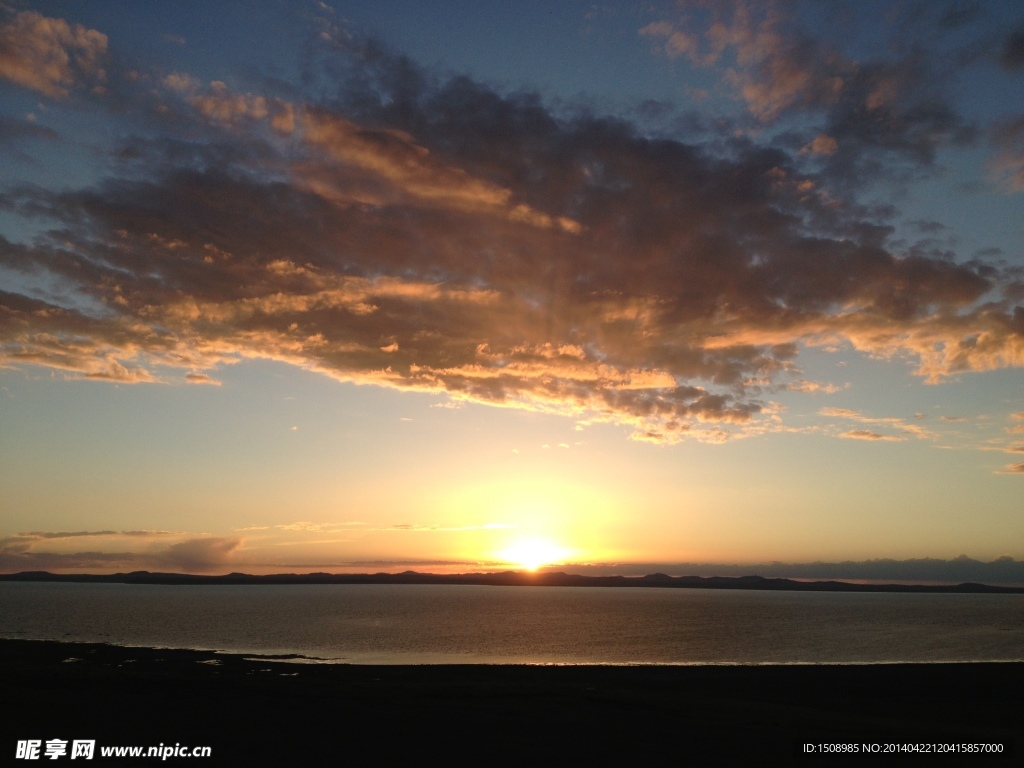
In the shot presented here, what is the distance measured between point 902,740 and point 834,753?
415 centimetres

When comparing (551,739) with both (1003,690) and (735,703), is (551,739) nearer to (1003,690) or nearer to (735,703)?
(735,703)

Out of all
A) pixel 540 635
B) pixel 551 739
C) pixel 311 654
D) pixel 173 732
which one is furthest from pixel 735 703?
pixel 540 635

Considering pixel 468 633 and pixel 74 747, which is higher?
pixel 74 747

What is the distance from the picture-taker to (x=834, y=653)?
2501 inches

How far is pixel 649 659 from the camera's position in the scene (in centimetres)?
5872

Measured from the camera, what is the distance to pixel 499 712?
26.5 m

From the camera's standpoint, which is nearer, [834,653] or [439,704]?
[439,704]

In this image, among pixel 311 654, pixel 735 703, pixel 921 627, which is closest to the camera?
pixel 735 703

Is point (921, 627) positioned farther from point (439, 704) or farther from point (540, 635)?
point (439, 704)

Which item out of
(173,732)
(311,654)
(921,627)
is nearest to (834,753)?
(173,732)

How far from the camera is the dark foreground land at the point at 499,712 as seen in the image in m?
20.6

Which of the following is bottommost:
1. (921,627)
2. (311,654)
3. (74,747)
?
(921,627)

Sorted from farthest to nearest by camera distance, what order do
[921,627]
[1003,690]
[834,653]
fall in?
[921,627] → [834,653] → [1003,690]

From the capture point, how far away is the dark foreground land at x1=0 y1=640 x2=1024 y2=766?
2058cm
